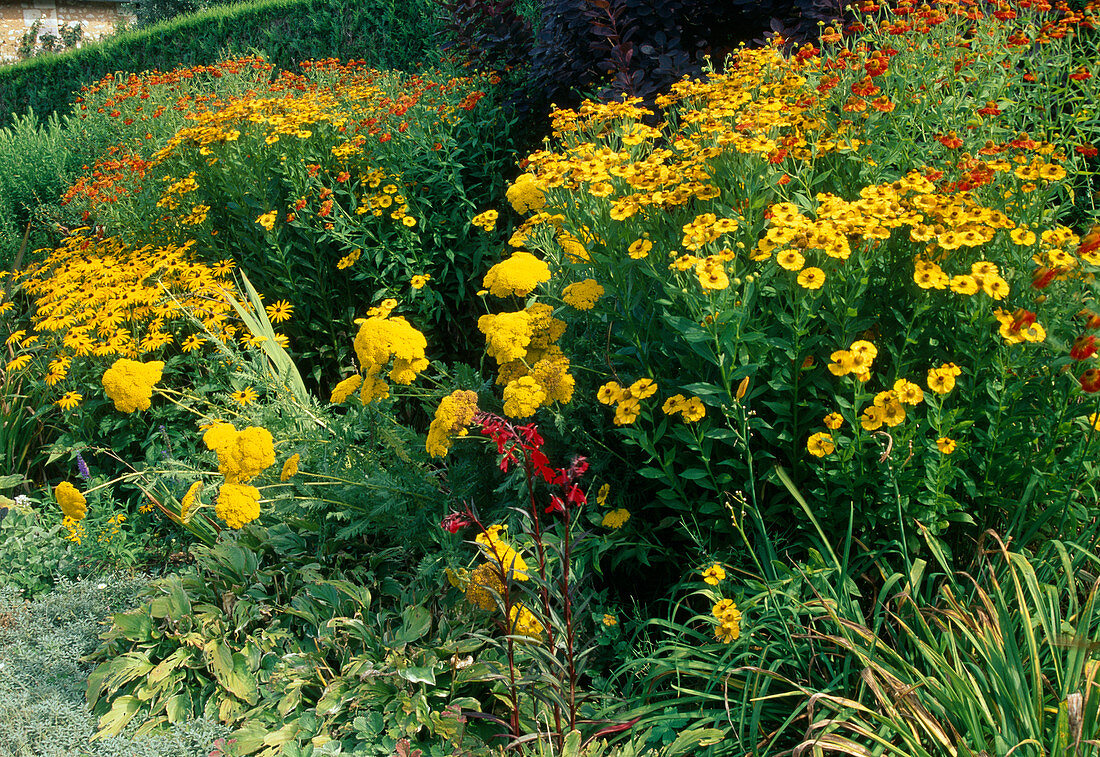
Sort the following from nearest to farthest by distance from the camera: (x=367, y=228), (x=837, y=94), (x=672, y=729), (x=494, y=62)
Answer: (x=672, y=729), (x=837, y=94), (x=367, y=228), (x=494, y=62)

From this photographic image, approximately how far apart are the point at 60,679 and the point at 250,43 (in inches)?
504

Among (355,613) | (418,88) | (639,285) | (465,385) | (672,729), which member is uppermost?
(418,88)

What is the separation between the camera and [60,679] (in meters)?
2.34

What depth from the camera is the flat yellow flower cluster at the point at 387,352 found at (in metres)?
2.28

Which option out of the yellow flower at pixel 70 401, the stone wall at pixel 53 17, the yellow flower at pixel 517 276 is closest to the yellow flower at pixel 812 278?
the yellow flower at pixel 517 276

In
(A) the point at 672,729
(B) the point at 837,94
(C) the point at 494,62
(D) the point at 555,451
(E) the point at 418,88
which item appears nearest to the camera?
(A) the point at 672,729

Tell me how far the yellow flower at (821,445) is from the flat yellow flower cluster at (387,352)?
114 centimetres

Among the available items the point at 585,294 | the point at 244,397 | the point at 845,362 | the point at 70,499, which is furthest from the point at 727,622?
the point at 70,499

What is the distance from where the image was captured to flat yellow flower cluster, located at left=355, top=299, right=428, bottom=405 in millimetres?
2277

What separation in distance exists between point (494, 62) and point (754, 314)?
128 inches

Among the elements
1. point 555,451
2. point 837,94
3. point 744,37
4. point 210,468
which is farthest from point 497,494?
point 744,37

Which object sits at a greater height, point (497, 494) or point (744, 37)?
point (744, 37)

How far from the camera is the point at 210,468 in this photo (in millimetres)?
3291

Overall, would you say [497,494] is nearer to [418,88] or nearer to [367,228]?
[367,228]
